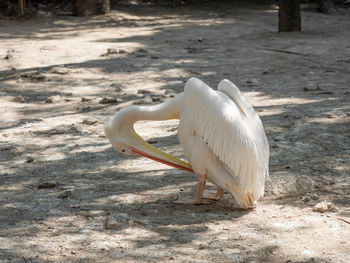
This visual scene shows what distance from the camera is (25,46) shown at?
34.6 ft

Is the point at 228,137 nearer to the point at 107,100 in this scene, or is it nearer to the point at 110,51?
the point at 107,100

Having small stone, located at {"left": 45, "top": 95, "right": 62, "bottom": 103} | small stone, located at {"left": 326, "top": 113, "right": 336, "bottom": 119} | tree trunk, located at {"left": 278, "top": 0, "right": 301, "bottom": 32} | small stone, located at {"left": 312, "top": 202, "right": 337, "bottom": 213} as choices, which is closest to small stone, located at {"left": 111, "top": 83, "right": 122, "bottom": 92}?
small stone, located at {"left": 45, "top": 95, "right": 62, "bottom": 103}

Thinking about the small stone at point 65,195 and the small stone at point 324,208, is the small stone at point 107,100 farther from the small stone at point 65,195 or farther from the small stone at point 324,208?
the small stone at point 324,208

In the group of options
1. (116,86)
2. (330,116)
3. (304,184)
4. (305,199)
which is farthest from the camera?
(116,86)

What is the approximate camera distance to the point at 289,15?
11844 millimetres

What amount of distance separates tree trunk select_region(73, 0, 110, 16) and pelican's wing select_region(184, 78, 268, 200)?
10613mm

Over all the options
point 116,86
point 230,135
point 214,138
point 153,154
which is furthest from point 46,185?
point 116,86

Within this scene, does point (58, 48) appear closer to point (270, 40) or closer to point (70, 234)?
point (270, 40)

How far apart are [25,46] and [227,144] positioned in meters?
7.55

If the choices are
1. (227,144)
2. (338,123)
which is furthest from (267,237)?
(338,123)

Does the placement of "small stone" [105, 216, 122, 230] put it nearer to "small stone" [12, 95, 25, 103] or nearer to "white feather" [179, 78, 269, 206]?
"white feather" [179, 78, 269, 206]

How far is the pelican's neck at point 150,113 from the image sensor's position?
4094 millimetres

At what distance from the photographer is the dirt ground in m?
3.48

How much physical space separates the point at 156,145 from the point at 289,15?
716 cm
